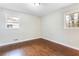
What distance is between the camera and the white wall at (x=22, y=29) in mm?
1736

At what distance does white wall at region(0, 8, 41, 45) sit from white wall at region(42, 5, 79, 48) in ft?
0.72

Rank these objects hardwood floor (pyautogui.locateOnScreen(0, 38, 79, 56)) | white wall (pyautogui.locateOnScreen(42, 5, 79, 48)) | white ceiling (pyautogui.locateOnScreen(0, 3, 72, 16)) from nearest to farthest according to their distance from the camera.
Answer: white ceiling (pyautogui.locateOnScreen(0, 3, 72, 16)) → hardwood floor (pyautogui.locateOnScreen(0, 38, 79, 56)) → white wall (pyautogui.locateOnScreen(42, 5, 79, 48))

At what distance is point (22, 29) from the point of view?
189 centimetres

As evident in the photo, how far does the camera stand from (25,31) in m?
1.93

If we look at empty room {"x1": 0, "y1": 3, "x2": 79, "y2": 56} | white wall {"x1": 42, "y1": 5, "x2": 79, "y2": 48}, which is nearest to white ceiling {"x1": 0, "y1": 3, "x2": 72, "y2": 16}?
empty room {"x1": 0, "y1": 3, "x2": 79, "y2": 56}

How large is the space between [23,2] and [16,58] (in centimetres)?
123

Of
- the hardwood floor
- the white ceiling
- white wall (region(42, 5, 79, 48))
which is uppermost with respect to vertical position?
the white ceiling

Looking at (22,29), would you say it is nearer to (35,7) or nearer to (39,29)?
(39,29)

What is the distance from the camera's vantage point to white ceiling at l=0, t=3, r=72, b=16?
168 cm

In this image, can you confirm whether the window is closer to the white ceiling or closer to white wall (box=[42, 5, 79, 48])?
the white ceiling

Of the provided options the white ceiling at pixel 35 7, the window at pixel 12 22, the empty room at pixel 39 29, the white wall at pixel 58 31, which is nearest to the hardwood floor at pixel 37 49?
the empty room at pixel 39 29

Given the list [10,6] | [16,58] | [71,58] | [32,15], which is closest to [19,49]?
[16,58]

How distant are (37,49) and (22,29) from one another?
644 millimetres

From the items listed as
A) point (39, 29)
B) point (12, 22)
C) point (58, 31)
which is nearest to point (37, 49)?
point (39, 29)
